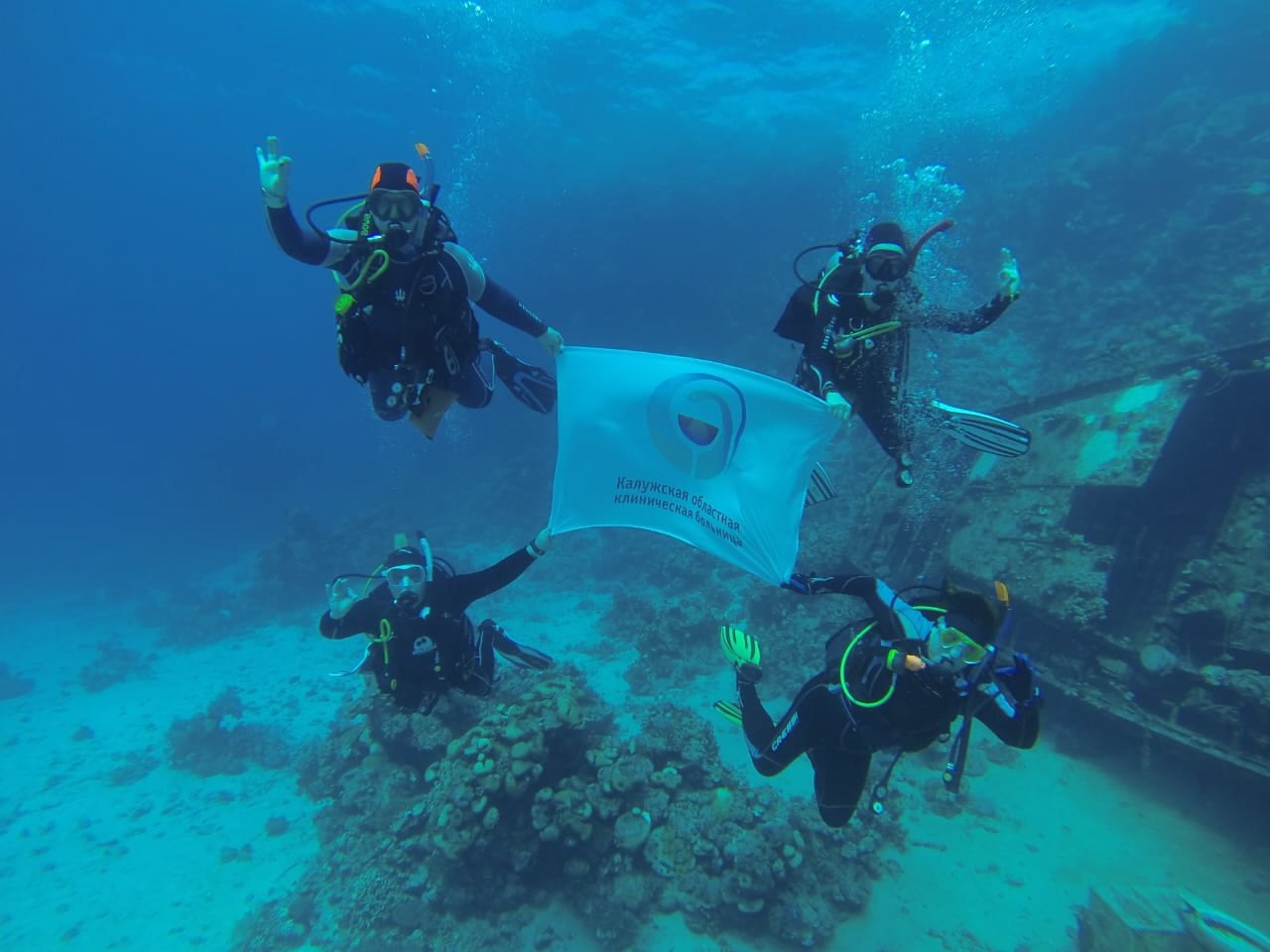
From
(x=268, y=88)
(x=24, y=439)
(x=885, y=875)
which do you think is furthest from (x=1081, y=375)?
(x=24, y=439)

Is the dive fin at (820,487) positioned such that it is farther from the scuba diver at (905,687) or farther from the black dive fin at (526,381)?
the black dive fin at (526,381)

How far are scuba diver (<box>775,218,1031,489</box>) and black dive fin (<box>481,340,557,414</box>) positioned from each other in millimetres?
2507

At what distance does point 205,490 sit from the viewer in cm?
3684

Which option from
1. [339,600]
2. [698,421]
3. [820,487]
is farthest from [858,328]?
[339,600]

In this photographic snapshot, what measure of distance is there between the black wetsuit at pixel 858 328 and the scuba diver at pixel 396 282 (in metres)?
2.36

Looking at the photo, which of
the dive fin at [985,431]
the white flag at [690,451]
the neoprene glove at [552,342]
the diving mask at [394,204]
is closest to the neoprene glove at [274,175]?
the diving mask at [394,204]

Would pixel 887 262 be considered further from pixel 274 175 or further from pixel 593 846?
pixel 593 846

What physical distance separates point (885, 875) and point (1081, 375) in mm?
14339

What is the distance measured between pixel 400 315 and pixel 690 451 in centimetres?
243

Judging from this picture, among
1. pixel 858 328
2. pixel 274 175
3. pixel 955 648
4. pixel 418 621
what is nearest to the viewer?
pixel 955 648

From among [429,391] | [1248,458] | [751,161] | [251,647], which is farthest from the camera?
[751,161]

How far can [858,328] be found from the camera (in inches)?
203

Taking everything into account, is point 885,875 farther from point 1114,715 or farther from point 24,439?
point 24,439

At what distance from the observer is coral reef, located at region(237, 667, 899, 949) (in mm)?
6156
